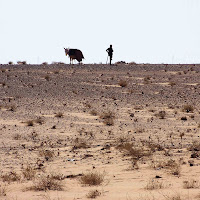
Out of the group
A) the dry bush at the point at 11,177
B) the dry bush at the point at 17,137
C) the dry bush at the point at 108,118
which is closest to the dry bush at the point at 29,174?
the dry bush at the point at 11,177

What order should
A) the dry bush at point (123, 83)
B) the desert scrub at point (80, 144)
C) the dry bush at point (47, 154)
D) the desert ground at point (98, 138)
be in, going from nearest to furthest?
the desert ground at point (98, 138) → the dry bush at point (47, 154) → the desert scrub at point (80, 144) → the dry bush at point (123, 83)

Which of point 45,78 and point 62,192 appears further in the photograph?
point 45,78

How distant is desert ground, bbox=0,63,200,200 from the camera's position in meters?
10.1

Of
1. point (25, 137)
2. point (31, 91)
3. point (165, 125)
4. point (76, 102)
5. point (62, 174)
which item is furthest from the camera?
point (31, 91)

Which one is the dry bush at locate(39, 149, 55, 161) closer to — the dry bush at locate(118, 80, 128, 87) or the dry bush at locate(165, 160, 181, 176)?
the dry bush at locate(165, 160, 181, 176)

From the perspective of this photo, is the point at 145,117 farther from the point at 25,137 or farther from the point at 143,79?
the point at 143,79

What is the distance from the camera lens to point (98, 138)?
55.5 ft

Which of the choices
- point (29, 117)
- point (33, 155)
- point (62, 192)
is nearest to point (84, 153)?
point (33, 155)

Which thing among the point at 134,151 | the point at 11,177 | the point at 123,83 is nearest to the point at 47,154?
the point at 134,151

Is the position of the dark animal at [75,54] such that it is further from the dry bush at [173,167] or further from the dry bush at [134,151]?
the dry bush at [173,167]

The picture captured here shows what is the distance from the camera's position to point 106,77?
39969 millimetres

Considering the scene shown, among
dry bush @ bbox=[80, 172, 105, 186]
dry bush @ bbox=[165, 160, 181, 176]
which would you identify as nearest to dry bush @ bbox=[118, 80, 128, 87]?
dry bush @ bbox=[165, 160, 181, 176]

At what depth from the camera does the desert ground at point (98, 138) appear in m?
10.1

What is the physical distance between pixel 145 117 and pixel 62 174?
12021 mm
